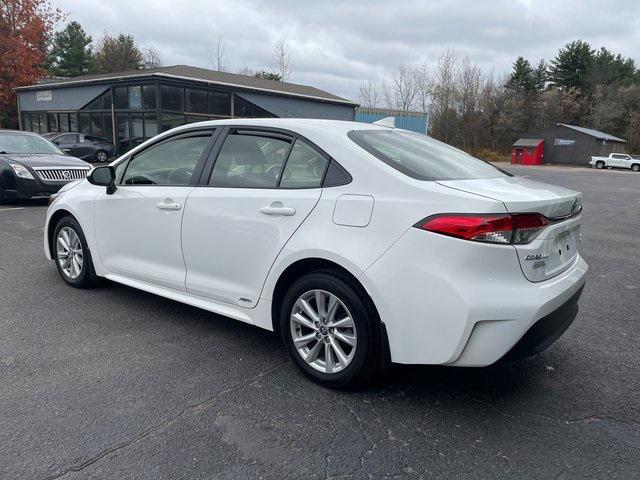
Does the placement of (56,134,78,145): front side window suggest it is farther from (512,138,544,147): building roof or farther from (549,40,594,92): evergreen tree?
(549,40,594,92): evergreen tree

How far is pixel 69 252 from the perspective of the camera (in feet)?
16.6

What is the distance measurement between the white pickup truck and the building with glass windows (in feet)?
104

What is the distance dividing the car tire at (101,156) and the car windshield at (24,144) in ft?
50.5

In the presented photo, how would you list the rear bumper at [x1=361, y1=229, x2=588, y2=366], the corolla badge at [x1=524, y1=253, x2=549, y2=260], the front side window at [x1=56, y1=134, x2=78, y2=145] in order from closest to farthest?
the rear bumper at [x1=361, y1=229, x2=588, y2=366], the corolla badge at [x1=524, y1=253, x2=549, y2=260], the front side window at [x1=56, y1=134, x2=78, y2=145]

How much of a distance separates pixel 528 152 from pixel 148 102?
1660 inches

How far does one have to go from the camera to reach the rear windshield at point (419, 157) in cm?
314

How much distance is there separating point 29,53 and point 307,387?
3990 cm

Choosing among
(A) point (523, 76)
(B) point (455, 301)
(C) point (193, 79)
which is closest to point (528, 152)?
(A) point (523, 76)

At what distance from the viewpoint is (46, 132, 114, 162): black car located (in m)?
25.5

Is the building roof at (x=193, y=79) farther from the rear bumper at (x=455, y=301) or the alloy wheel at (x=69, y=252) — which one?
the rear bumper at (x=455, y=301)

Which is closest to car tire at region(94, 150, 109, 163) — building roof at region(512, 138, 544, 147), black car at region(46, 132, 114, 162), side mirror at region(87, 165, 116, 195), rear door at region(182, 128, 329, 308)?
black car at region(46, 132, 114, 162)

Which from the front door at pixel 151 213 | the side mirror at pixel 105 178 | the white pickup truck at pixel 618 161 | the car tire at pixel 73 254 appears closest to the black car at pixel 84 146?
the car tire at pixel 73 254

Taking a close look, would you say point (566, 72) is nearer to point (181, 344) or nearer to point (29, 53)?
point (29, 53)

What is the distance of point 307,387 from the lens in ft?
10.6
